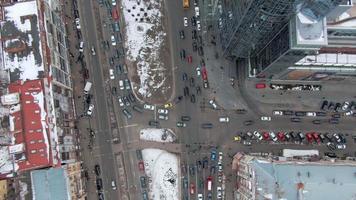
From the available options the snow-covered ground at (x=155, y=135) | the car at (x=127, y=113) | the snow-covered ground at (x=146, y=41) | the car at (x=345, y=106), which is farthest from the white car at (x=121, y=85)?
the car at (x=345, y=106)

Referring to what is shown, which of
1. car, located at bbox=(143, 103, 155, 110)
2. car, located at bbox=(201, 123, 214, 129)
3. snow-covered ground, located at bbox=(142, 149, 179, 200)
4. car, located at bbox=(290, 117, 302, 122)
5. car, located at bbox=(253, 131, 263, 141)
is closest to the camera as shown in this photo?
snow-covered ground, located at bbox=(142, 149, 179, 200)

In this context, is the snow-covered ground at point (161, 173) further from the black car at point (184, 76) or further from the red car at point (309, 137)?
the red car at point (309, 137)

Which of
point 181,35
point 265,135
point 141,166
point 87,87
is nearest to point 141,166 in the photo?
point 141,166

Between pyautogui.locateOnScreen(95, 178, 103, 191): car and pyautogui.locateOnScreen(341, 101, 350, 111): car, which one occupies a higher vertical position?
pyautogui.locateOnScreen(341, 101, 350, 111): car

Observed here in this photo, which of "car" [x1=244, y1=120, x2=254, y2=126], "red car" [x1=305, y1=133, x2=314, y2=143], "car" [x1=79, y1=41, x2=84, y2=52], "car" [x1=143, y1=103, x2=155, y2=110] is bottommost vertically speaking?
"red car" [x1=305, y1=133, x2=314, y2=143]

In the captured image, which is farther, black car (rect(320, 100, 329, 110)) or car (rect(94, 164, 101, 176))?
black car (rect(320, 100, 329, 110))

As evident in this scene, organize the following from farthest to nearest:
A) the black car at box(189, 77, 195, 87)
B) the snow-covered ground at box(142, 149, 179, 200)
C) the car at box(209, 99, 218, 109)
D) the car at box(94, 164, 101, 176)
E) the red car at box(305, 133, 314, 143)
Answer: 1. the black car at box(189, 77, 195, 87)
2. the car at box(209, 99, 218, 109)
3. the red car at box(305, 133, 314, 143)
4. the snow-covered ground at box(142, 149, 179, 200)
5. the car at box(94, 164, 101, 176)

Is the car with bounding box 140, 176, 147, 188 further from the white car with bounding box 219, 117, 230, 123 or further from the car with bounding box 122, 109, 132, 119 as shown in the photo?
the white car with bounding box 219, 117, 230, 123

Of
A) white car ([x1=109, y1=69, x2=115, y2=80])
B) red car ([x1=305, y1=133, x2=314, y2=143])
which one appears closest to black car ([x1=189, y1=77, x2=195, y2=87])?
white car ([x1=109, y1=69, x2=115, y2=80])
